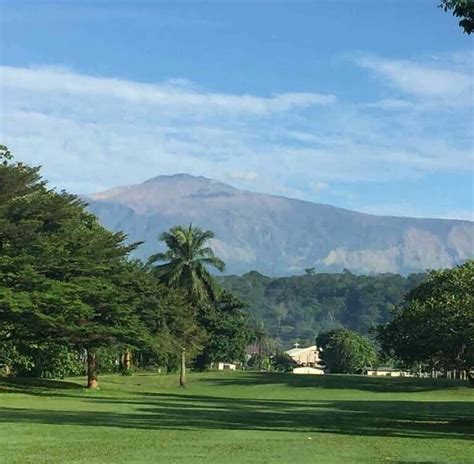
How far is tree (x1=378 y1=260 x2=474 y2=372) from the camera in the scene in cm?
6438

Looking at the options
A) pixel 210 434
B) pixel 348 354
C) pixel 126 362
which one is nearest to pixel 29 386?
pixel 126 362

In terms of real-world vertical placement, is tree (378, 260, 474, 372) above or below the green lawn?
above

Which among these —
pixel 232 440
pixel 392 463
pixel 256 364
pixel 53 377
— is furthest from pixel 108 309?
pixel 256 364

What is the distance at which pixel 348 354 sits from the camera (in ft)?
417

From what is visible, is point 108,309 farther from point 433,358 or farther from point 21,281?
point 433,358

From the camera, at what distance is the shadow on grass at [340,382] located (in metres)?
72.9

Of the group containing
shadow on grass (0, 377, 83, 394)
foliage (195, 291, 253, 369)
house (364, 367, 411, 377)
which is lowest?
house (364, 367, 411, 377)

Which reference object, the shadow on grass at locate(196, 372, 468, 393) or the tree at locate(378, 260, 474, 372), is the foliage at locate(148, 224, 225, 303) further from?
the tree at locate(378, 260, 474, 372)

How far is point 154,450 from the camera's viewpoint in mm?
19938

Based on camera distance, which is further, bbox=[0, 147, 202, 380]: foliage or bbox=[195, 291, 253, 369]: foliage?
bbox=[195, 291, 253, 369]: foliage

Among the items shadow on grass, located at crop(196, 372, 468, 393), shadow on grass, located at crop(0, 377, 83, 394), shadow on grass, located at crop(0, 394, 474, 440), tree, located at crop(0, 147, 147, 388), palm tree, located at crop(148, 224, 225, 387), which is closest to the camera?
shadow on grass, located at crop(0, 394, 474, 440)

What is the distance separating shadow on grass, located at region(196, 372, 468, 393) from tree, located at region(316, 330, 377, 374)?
40.9 metres

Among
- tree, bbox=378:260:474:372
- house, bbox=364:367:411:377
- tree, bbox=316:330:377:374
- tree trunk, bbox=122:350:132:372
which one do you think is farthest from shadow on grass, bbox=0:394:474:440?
house, bbox=364:367:411:377

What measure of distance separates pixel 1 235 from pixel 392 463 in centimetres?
3416
